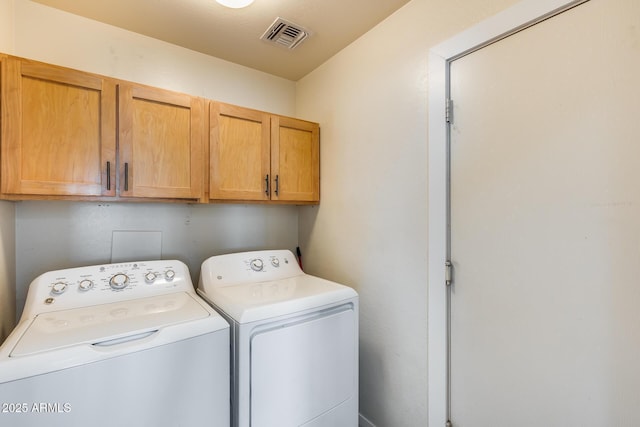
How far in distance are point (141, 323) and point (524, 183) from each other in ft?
5.14

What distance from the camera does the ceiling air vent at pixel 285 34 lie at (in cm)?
165

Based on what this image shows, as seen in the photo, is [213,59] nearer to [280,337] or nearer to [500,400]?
[280,337]

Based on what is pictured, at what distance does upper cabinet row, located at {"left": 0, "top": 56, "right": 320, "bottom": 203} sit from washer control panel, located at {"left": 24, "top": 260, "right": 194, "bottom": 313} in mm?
371

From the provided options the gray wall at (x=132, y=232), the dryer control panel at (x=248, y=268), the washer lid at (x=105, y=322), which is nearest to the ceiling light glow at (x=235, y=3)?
the gray wall at (x=132, y=232)

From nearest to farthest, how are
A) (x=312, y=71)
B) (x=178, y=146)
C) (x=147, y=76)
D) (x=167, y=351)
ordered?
(x=167, y=351) < (x=178, y=146) < (x=147, y=76) < (x=312, y=71)

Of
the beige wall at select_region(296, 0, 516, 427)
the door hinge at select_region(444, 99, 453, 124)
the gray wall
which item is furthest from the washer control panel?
the door hinge at select_region(444, 99, 453, 124)

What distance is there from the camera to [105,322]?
111cm

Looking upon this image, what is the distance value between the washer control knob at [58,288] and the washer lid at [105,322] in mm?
99

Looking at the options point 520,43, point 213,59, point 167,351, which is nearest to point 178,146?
point 213,59

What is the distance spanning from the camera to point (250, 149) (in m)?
1.79

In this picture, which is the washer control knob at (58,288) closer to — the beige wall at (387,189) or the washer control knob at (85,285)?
the washer control knob at (85,285)

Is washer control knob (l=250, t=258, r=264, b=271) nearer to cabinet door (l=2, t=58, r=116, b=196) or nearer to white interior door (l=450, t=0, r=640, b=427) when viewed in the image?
cabinet door (l=2, t=58, r=116, b=196)

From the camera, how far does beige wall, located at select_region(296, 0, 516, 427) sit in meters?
1.42

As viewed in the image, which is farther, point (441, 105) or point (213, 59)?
point (213, 59)
